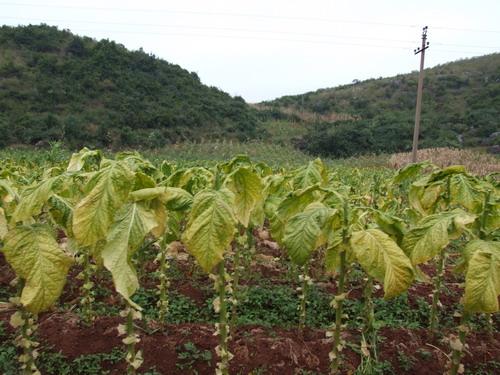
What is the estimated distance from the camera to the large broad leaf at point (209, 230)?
1.75 m

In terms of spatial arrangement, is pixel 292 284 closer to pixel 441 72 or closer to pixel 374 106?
pixel 374 106

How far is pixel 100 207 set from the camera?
1706mm

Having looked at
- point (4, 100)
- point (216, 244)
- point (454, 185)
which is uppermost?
point (4, 100)

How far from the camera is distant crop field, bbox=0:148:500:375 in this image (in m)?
1.76

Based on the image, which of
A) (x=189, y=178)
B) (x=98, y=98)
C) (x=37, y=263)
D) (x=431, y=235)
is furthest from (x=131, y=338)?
(x=98, y=98)

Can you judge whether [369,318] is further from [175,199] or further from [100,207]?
[100,207]

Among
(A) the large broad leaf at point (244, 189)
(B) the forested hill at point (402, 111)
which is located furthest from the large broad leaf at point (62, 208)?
(B) the forested hill at point (402, 111)

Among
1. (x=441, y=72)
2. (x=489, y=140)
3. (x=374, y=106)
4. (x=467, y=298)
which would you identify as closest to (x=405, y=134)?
(x=489, y=140)

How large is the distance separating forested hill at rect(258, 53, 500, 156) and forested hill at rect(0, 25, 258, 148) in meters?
9.74

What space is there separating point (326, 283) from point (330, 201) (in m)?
3.00

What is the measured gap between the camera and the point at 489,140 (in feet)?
129

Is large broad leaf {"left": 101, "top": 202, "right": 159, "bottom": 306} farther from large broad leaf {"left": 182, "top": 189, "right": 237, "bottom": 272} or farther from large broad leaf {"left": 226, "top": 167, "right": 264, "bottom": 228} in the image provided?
large broad leaf {"left": 226, "top": 167, "right": 264, "bottom": 228}

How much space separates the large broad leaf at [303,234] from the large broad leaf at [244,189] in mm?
261

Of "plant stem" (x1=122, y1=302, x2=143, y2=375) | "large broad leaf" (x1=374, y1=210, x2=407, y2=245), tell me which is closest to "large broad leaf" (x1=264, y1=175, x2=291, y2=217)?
"large broad leaf" (x1=374, y1=210, x2=407, y2=245)
